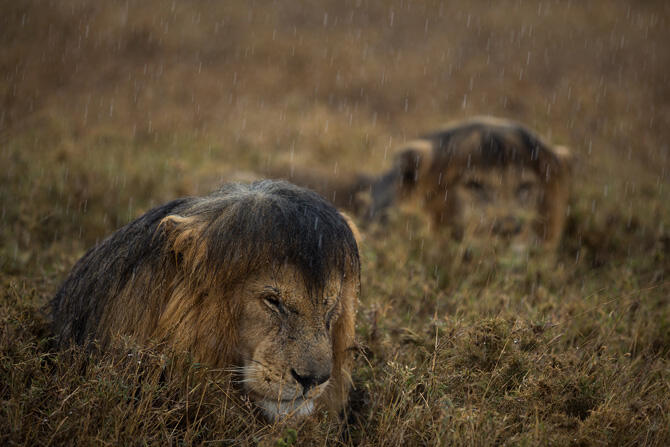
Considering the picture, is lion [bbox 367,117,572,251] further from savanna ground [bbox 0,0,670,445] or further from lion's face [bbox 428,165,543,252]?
savanna ground [bbox 0,0,670,445]

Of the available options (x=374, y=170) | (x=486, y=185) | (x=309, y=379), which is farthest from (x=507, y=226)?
(x=309, y=379)

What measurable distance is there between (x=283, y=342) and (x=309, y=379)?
0.22m

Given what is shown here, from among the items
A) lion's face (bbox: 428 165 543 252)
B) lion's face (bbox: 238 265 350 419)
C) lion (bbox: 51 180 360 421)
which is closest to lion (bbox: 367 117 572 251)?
lion's face (bbox: 428 165 543 252)

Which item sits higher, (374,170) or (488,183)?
(488,183)

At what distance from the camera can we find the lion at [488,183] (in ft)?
22.1

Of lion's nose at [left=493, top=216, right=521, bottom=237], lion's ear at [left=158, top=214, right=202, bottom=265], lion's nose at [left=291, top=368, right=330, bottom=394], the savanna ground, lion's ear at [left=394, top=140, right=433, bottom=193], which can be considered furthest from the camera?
lion's ear at [left=394, top=140, right=433, bottom=193]

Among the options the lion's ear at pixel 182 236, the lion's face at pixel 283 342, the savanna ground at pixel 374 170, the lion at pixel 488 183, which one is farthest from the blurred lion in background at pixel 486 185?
the lion's ear at pixel 182 236

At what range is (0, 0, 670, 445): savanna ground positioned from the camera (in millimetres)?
3068

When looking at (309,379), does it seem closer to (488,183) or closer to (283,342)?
(283,342)

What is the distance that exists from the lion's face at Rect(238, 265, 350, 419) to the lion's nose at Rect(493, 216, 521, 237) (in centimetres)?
404

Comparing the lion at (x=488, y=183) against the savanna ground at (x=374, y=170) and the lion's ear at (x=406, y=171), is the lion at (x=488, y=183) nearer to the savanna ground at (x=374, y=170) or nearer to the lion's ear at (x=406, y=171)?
the lion's ear at (x=406, y=171)

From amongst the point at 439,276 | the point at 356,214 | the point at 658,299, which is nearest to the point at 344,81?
the point at 356,214

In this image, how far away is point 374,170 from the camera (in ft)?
33.8

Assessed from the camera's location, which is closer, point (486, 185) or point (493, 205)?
point (493, 205)
